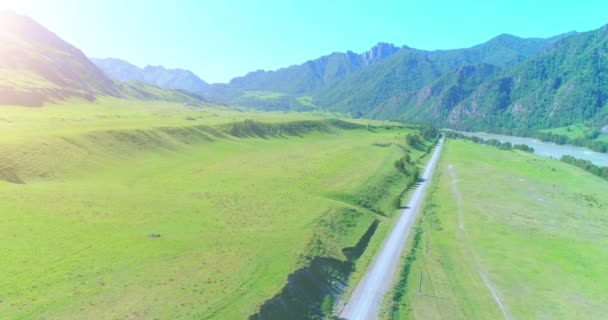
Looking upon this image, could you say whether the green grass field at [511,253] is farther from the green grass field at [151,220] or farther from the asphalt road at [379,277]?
the green grass field at [151,220]

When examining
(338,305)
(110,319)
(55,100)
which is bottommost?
(338,305)

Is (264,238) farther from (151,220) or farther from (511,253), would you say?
(511,253)

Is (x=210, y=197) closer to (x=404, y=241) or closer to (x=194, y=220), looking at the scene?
(x=194, y=220)

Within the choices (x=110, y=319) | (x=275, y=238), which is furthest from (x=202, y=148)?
(x=110, y=319)

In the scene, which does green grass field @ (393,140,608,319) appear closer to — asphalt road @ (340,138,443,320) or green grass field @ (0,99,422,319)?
asphalt road @ (340,138,443,320)

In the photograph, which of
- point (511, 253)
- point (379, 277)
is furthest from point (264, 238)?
point (511, 253)
